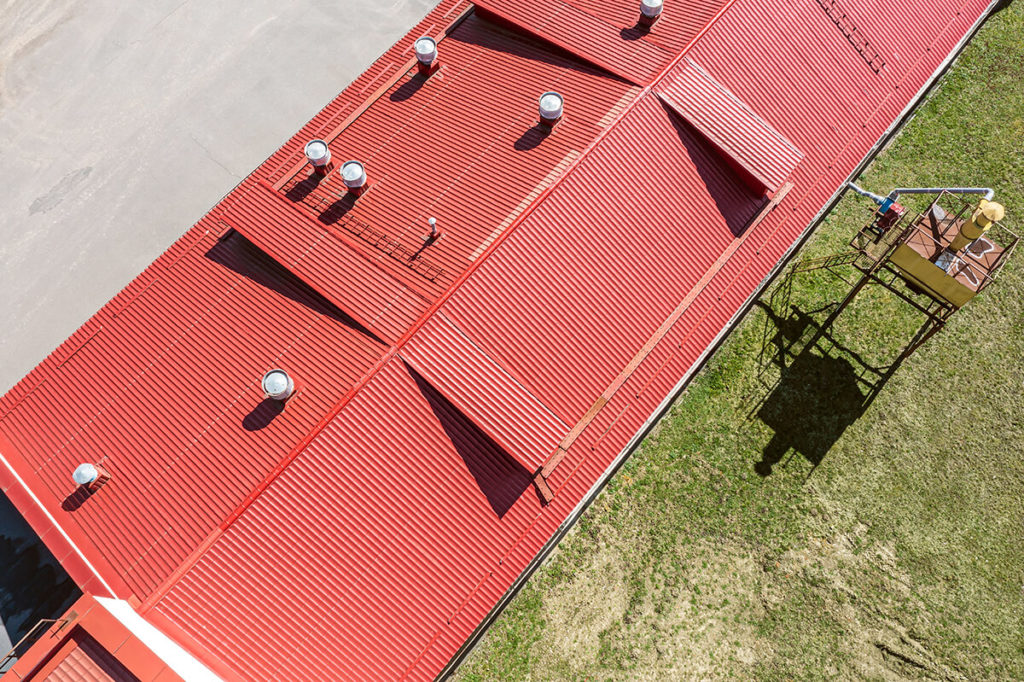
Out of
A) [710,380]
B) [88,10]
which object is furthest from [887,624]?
[88,10]

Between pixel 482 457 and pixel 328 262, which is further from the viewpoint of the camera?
pixel 328 262

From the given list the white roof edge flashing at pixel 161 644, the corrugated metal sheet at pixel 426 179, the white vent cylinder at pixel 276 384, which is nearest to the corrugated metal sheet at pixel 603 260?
the corrugated metal sheet at pixel 426 179

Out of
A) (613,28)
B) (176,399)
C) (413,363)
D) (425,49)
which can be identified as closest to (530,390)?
(413,363)

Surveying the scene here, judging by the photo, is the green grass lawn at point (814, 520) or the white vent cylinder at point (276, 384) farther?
the green grass lawn at point (814, 520)

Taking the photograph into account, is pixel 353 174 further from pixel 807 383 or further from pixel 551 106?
pixel 807 383

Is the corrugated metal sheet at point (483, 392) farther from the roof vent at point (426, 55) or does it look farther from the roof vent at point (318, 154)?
the roof vent at point (426, 55)
